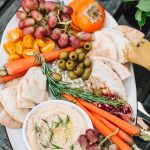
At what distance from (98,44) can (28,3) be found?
295 millimetres

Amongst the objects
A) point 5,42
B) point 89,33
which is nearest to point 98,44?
point 89,33

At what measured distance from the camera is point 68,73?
5.90 ft

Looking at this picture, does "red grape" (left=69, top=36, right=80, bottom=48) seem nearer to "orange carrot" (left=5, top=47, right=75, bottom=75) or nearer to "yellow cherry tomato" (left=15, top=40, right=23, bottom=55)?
"orange carrot" (left=5, top=47, right=75, bottom=75)

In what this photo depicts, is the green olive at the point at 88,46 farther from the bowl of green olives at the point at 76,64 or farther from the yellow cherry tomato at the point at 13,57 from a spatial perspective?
the yellow cherry tomato at the point at 13,57

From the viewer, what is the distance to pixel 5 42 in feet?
6.08

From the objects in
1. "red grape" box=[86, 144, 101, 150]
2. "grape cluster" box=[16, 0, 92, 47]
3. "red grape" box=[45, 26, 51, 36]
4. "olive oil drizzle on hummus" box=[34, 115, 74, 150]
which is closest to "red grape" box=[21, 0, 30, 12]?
"grape cluster" box=[16, 0, 92, 47]

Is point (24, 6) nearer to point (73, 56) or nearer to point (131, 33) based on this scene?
point (73, 56)

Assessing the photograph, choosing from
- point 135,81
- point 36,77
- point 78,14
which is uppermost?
point 78,14

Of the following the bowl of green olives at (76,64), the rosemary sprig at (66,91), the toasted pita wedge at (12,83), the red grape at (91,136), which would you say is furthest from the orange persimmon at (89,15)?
the red grape at (91,136)

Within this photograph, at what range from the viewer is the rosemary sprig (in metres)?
1.74

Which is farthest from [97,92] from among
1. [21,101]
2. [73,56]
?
[21,101]

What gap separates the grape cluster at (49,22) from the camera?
1.83 meters

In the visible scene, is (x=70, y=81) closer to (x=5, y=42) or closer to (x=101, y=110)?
(x=101, y=110)

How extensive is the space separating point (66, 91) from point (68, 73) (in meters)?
0.08
